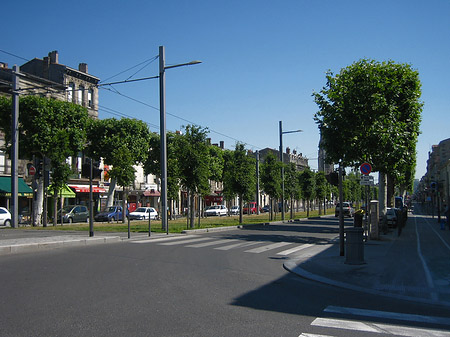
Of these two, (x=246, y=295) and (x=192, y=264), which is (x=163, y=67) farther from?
(x=246, y=295)

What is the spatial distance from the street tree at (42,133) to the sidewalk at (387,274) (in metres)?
21.8

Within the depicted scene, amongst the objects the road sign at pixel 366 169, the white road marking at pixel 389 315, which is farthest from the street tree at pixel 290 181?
the white road marking at pixel 389 315

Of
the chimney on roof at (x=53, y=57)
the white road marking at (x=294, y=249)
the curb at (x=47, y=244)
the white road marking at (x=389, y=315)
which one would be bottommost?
the white road marking at (x=294, y=249)

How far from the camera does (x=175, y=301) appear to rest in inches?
255

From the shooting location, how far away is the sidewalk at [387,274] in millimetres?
7602

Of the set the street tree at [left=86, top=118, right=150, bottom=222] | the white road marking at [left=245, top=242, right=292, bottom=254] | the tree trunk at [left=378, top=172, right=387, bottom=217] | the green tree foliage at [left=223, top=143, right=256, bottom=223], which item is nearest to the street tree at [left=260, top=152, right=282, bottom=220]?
the green tree foliage at [left=223, top=143, right=256, bottom=223]

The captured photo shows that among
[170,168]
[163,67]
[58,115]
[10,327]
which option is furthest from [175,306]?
[58,115]

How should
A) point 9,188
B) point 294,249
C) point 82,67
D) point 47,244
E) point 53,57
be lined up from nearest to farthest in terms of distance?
point 47,244 → point 294,249 → point 9,188 → point 53,57 → point 82,67

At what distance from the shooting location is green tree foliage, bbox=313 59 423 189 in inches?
681

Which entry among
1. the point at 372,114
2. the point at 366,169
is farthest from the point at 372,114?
the point at 366,169

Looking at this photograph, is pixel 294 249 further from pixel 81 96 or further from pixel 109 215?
pixel 81 96

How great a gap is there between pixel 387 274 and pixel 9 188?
33.4m

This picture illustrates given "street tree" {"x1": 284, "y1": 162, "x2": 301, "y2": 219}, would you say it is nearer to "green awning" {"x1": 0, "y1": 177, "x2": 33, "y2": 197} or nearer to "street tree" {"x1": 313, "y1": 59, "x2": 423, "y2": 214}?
"street tree" {"x1": 313, "y1": 59, "x2": 423, "y2": 214}

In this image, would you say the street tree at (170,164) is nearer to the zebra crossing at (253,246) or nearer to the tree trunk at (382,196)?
the zebra crossing at (253,246)
